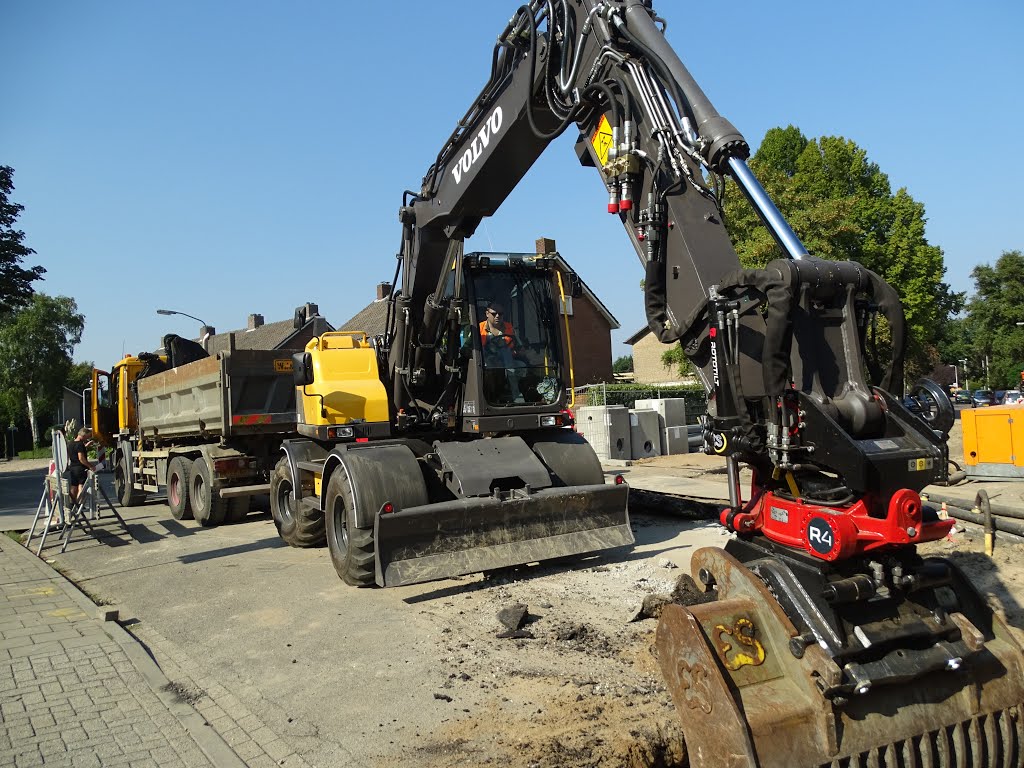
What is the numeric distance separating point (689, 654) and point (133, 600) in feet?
20.4

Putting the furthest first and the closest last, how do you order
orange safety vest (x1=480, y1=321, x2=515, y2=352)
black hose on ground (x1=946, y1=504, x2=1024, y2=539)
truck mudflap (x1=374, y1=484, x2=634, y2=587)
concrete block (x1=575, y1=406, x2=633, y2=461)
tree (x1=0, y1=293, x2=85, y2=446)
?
1. tree (x1=0, y1=293, x2=85, y2=446)
2. concrete block (x1=575, y1=406, x2=633, y2=461)
3. orange safety vest (x1=480, y1=321, x2=515, y2=352)
4. black hose on ground (x1=946, y1=504, x2=1024, y2=539)
5. truck mudflap (x1=374, y1=484, x2=634, y2=587)

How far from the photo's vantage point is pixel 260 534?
35.5 feet

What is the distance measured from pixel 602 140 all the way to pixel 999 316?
72031mm

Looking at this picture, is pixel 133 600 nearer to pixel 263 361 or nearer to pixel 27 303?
pixel 263 361

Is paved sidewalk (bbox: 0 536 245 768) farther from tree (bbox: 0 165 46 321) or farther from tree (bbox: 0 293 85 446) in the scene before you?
tree (bbox: 0 293 85 446)

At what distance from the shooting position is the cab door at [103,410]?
55.4 ft

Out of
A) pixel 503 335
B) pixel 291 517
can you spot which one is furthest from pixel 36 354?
pixel 503 335

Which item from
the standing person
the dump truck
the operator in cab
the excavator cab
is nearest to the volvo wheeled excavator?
the excavator cab

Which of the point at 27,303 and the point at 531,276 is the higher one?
the point at 27,303

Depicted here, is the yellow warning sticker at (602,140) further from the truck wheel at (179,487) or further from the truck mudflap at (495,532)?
the truck wheel at (179,487)

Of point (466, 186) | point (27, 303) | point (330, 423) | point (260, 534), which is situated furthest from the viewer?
point (27, 303)

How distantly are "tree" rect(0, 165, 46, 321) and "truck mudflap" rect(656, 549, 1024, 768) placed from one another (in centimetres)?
2588

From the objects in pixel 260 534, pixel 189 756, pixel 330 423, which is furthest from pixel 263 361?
pixel 189 756

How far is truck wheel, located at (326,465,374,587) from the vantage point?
700 cm
